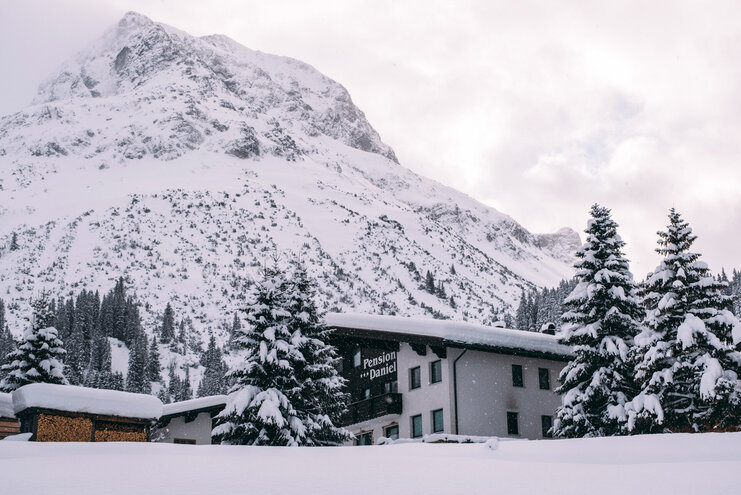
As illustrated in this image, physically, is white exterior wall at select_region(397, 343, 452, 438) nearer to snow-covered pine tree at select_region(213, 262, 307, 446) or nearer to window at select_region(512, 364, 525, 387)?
window at select_region(512, 364, 525, 387)

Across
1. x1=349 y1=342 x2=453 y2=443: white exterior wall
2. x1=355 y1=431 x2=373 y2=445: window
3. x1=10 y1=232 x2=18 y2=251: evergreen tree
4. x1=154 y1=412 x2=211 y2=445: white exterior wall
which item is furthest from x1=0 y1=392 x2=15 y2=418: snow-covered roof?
x1=10 y1=232 x2=18 y2=251: evergreen tree

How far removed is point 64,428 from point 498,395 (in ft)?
61.7

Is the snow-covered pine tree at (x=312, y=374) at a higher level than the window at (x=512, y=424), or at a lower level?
higher

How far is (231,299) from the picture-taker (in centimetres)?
14025

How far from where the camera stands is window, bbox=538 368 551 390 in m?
38.0

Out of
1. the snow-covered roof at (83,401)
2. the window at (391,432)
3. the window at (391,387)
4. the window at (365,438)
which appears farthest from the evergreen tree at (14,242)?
the snow-covered roof at (83,401)

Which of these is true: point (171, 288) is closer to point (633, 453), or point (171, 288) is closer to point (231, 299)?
point (231, 299)

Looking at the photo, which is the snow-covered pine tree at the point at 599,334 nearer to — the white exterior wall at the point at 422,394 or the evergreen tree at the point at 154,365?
the white exterior wall at the point at 422,394

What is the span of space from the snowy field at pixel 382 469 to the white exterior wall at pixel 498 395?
59.3 ft

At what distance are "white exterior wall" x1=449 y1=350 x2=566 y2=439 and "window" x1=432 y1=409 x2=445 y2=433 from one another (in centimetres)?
106

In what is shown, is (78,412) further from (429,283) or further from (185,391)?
(429,283)

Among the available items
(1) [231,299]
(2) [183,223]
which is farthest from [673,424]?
(2) [183,223]

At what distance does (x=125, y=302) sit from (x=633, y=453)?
4821 inches

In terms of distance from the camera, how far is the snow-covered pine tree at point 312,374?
29.8 metres
